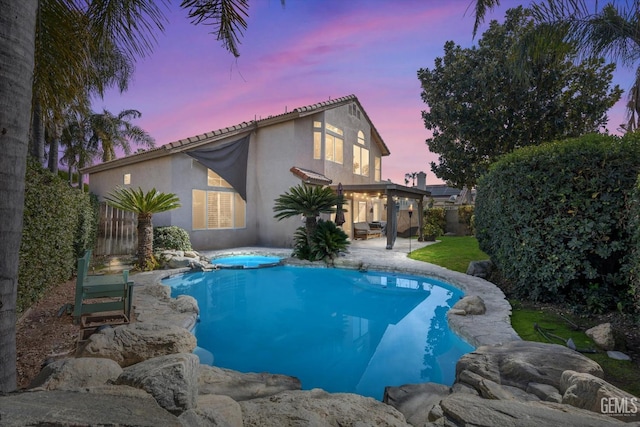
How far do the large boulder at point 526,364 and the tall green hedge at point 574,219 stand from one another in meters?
2.37

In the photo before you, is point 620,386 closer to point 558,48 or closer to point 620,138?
point 620,138

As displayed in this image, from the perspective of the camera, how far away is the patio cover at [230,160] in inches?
554

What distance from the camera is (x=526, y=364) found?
3.28 m

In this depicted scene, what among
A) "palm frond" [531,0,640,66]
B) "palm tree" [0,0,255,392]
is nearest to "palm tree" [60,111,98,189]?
"palm tree" [0,0,255,392]

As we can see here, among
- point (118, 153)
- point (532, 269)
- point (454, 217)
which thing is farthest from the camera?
point (118, 153)

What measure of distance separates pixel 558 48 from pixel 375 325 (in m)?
8.14

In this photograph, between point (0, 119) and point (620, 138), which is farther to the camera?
point (620, 138)

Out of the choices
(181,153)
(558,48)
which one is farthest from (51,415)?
(181,153)

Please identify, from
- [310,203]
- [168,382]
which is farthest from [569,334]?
[310,203]

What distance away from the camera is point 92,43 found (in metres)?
4.12

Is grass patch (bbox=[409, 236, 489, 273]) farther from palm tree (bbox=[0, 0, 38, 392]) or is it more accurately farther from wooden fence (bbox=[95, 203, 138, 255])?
wooden fence (bbox=[95, 203, 138, 255])

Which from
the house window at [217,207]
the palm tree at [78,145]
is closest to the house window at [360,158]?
the house window at [217,207]

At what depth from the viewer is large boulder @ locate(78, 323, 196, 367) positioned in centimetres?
349

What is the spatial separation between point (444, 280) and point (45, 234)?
9198mm
